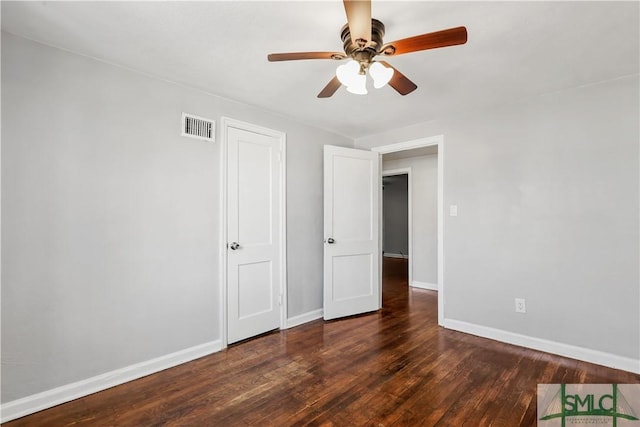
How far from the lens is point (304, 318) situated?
3.60m

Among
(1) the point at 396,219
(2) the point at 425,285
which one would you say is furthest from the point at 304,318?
(1) the point at 396,219

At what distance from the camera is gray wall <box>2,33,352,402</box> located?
6.18ft

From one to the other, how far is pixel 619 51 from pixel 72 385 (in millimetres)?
4366

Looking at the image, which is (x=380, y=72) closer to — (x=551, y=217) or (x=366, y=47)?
(x=366, y=47)

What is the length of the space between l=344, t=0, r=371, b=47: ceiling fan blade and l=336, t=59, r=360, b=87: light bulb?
0.13 metres

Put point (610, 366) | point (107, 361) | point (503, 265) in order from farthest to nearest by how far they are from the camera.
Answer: point (503, 265), point (610, 366), point (107, 361)

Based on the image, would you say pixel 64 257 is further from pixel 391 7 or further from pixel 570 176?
pixel 570 176

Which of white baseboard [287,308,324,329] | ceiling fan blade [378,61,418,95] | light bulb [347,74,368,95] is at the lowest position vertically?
white baseboard [287,308,324,329]

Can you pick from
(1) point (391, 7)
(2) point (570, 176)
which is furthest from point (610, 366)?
(1) point (391, 7)

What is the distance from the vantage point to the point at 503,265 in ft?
9.97

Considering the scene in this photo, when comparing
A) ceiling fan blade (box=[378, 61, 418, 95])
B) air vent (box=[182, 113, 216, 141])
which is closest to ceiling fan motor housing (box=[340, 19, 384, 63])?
ceiling fan blade (box=[378, 61, 418, 95])

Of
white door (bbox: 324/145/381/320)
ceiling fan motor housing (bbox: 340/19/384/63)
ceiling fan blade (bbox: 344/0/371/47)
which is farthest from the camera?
white door (bbox: 324/145/381/320)

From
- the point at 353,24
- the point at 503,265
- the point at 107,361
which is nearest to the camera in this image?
the point at 353,24

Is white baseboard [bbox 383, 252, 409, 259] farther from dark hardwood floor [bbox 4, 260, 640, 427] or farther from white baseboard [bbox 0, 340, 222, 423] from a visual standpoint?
white baseboard [bbox 0, 340, 222, 423]
